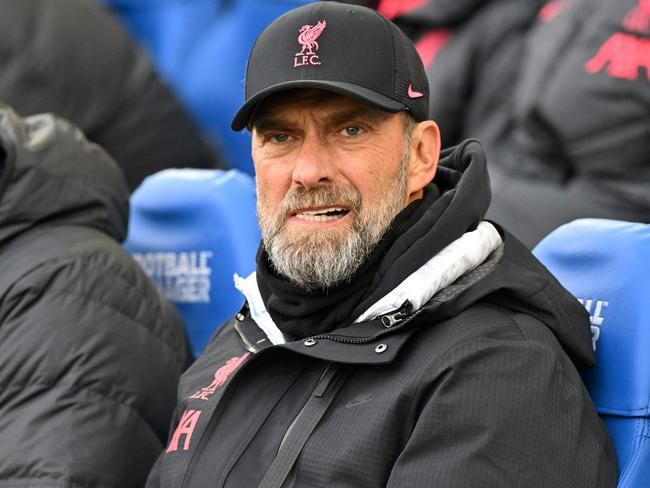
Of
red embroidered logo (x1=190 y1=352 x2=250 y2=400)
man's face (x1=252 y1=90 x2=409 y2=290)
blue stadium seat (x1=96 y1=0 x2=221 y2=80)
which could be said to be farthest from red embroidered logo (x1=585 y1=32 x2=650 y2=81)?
blue stadium seat (x1=96 y1=0 x2=221 y2=80)

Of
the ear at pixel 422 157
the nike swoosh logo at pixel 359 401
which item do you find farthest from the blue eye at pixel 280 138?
the nike swoosh logo at pixel 359 401

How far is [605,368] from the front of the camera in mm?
1942

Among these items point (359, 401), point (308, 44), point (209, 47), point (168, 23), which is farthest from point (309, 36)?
point (168, 23)

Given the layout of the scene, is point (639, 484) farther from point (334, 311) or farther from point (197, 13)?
point (197, 13)

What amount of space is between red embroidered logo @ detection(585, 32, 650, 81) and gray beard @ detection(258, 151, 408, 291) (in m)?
1.25

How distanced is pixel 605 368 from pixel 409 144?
51 centimetres

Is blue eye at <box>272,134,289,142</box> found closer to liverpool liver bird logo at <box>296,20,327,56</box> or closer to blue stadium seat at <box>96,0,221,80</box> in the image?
liverpool liver bird logo at <box>296,20,327,56</box>

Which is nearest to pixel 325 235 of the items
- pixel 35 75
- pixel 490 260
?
pixel 490 260

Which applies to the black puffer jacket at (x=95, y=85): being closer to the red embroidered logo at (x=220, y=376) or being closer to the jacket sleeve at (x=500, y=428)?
the red embroidered logo at (x=220, y=376)

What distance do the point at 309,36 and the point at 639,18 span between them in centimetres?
142

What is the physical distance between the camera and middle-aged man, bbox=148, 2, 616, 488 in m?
1.65

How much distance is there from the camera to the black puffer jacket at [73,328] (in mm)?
2215

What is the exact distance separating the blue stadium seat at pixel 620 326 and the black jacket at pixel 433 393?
1.6 inches

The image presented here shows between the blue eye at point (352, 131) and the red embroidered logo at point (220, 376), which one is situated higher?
the blue eye at point (352, 131)
